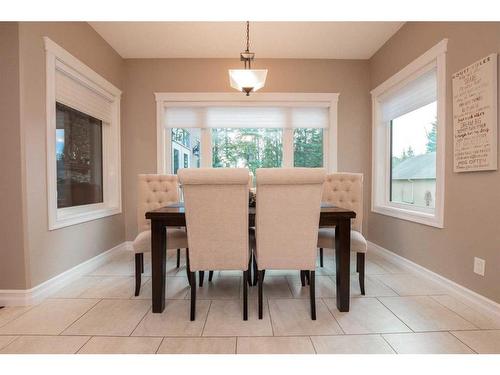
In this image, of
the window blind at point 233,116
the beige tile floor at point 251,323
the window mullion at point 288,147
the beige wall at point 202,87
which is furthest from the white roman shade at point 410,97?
the beige tile floor at point 251,323

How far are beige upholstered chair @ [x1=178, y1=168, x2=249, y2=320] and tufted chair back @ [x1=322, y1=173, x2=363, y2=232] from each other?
1.35 metres

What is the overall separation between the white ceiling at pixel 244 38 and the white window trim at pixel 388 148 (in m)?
0.57

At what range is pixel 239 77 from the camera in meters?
2.24

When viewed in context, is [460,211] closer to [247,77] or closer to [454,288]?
[454,288]

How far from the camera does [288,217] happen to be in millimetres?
1733

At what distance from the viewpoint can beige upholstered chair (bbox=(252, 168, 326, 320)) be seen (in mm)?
→ 1646

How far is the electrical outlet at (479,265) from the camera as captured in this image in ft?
6.31

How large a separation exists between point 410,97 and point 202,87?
2.54 m

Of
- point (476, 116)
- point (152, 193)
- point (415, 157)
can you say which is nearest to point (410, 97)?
point (415, 157)

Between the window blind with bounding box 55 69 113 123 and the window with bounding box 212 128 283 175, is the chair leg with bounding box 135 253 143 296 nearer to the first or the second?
the window blind with bounding box 55 69 113 123

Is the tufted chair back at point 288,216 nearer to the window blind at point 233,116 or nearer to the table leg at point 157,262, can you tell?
the table leg at point 157,262

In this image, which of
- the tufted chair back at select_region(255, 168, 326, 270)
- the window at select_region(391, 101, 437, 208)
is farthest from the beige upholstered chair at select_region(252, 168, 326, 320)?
the window at select_region(391, 101, 437, 208)

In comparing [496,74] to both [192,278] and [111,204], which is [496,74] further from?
[111,204]
